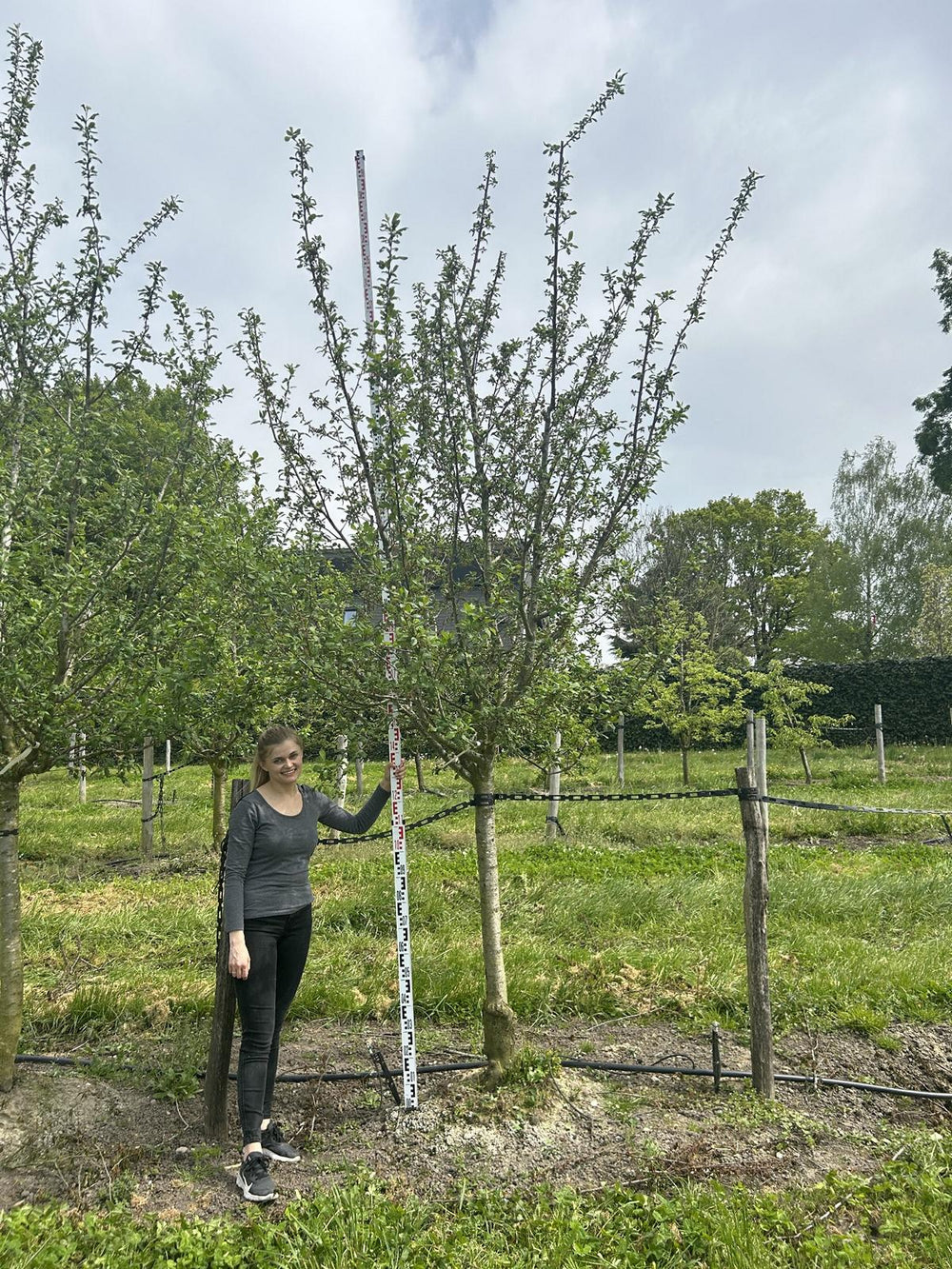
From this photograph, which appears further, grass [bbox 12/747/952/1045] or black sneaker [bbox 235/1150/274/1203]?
grass [bbox 12/747/952/1045]

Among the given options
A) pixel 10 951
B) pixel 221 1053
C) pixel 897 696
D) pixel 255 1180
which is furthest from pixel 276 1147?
pixel 897 696

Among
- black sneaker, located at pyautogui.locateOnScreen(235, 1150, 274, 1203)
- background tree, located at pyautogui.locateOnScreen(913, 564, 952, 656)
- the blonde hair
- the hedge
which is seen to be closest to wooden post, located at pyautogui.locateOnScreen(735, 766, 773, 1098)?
the blonde hair

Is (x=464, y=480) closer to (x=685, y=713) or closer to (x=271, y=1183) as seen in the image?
(x=271, y=1183)

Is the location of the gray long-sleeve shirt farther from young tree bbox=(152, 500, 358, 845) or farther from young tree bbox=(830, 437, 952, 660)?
young tree bbox=(830, 437, 952, 660)

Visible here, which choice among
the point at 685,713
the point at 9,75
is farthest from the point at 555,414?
the point at 685,713

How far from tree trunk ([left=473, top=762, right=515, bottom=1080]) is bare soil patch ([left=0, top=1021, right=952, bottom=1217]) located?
0.62ft

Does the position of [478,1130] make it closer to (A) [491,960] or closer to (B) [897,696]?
(A) [491,960]

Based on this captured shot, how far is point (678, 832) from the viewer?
425 inches

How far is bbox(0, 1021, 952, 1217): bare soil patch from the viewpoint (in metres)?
3.43

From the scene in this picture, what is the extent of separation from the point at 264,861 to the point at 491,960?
136 cm

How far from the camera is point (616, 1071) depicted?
176 inches

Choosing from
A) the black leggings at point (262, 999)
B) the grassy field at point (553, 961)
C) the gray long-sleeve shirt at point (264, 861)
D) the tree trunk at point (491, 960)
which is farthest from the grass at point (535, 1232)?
the gray long-sleeve shirt at point (264, 861)

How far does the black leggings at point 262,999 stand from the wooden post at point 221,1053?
0.76ft

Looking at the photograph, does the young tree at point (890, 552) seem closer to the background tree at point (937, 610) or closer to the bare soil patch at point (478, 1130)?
the background tree at point (937, 610)
